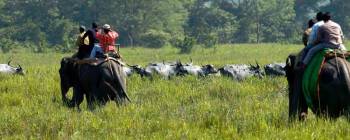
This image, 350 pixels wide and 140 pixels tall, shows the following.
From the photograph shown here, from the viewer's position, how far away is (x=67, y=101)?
14938 millimetres

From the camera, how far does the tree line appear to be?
63.1 metres

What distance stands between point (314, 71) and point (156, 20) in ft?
192

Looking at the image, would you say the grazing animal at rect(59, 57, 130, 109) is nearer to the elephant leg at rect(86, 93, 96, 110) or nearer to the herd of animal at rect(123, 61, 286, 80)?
the elephant leg at rect(86, 93, 96, 110)

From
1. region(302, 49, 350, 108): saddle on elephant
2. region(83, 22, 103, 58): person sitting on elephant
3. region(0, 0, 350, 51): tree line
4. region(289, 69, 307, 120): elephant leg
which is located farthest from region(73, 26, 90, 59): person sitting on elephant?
region(0, 0, 350, 51): tree line

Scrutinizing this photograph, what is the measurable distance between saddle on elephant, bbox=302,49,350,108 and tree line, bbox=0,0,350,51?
45.6m

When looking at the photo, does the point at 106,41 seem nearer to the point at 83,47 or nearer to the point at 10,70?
the point at 83,47

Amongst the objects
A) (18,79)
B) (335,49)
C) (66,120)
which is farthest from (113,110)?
(18,79)

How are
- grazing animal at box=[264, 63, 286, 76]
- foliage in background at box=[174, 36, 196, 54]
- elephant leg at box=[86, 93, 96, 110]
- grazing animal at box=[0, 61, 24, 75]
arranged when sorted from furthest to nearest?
foliage in background at box=[174, 36, 196, 54] → grazing animal at box=[0, 61, 24, 75] → grazing animal at box=[264, 63, 286, 76] → elephant leg at box=[86, 93, 96, 110]

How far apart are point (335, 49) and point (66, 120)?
13.7ft

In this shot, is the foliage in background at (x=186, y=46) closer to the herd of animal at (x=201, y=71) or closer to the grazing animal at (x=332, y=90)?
the herd of animal at (x=201, y=71)

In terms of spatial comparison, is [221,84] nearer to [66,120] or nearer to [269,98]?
[269,98]

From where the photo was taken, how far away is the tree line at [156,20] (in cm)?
6312

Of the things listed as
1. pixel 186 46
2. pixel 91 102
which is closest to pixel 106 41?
pixel 91 102

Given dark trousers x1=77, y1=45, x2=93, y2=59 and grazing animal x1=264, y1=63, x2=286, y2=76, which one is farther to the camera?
grazing animal x1=264, y1=63, x2=286, y2=76
